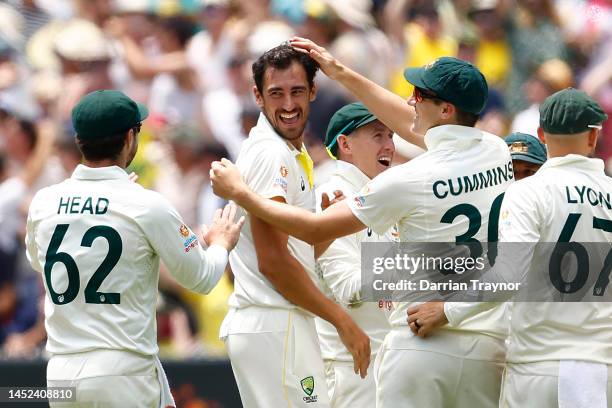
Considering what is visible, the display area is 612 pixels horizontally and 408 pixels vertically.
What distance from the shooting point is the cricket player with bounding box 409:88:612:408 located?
576 cm

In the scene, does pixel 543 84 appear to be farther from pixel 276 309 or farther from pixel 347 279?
pixel 276 309

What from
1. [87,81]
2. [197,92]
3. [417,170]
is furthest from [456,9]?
[417,170]

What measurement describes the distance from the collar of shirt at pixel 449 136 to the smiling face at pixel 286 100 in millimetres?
774

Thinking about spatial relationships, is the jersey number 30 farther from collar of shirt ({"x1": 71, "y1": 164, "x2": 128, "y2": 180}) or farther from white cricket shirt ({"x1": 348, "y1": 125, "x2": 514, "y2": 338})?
white cricket shirt ({"x1": 348, "y1": 125, "x2": 514, "y2": 338})

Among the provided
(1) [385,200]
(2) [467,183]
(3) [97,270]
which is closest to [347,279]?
(1) [385,200]

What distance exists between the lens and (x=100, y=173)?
19.3ft

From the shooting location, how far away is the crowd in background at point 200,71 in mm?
10656

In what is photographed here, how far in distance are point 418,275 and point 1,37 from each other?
6862 millimetres

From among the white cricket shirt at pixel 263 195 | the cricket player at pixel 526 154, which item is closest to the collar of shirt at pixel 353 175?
the white cricket shirt at pixel 263 195

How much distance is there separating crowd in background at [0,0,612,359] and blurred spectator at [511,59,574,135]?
1 cm

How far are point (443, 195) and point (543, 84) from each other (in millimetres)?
5012

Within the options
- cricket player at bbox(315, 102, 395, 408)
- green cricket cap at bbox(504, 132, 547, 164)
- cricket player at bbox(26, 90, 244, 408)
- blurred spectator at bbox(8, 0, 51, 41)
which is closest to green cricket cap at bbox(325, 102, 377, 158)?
cricket player at bbox(315, 102, 395, 408)

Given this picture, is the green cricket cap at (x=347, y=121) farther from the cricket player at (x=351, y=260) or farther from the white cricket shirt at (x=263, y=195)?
the white cricket shirt at (x=263, y=195)

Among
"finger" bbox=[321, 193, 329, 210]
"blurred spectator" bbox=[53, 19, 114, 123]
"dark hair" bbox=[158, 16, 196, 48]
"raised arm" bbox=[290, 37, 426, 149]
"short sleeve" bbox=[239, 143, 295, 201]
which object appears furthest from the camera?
"dark hair" bbox=[158, 16, 196, 48]
